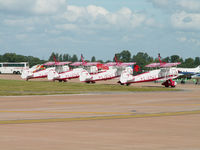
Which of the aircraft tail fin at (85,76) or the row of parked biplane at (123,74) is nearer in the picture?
the row of parked biplane at (123,74)

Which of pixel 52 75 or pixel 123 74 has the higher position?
pixel 123 74

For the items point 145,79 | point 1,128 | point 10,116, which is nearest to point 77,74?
point 145,79

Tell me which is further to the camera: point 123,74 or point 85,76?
point 85,76

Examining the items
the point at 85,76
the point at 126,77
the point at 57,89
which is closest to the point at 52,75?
the point at 85,76

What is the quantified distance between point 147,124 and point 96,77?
70115 millimetres

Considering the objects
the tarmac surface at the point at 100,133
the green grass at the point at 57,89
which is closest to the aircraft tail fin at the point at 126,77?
the green grass at the point at 57,89

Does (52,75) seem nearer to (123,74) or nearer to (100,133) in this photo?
(123,74)

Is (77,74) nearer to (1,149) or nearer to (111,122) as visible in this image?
(111,122)

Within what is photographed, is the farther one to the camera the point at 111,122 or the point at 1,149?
the point at 111,122

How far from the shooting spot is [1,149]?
44.5ft

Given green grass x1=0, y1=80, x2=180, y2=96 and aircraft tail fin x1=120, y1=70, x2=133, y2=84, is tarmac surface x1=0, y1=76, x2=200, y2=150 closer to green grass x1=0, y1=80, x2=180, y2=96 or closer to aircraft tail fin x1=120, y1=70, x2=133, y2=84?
green grass x1=0, y1=80, x2=180, y2=96

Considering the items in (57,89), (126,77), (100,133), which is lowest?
(100,133)

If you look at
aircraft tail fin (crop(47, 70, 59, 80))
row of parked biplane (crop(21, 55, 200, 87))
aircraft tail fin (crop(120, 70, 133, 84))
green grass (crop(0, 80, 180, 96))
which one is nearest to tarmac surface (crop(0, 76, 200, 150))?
green grass (crop(0, 80, 180, 96))

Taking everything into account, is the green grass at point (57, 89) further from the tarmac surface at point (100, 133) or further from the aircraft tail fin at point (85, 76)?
the tarmac surface at point (100, 133)
